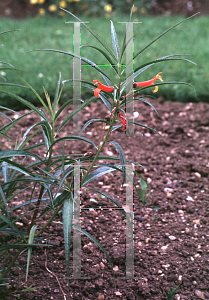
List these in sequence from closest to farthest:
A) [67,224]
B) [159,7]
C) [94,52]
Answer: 1. [67,224]
2. [94,52]
3. [159,7]

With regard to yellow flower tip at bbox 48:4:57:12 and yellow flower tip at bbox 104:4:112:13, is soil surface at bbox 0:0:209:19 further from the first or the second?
yellow flower tip at bbox 104:4:112:13

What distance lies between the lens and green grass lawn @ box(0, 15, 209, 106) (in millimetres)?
3209

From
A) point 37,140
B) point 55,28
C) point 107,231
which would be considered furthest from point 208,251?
point 55,28

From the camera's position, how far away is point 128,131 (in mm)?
1255

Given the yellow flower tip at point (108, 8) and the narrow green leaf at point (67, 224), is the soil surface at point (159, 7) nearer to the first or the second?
the yellow flower tip at point (108, 8)

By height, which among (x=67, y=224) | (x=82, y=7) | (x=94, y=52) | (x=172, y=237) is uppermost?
(x=82, y=7)

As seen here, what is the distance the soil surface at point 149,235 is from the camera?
144cm

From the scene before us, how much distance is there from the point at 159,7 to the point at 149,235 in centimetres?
541

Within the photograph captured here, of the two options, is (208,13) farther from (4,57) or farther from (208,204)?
(208,204)

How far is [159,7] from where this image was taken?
241 inches

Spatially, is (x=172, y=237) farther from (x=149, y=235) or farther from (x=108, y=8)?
(x=108, y=8)

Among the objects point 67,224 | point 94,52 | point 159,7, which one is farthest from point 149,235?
point 159,7

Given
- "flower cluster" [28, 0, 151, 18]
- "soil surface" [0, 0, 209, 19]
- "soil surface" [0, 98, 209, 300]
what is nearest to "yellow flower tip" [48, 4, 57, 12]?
"flower cluster" [28, 0, 151, 18]

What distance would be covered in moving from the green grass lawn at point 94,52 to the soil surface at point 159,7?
0.58 m
